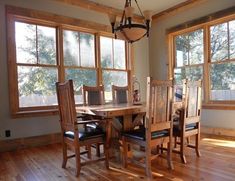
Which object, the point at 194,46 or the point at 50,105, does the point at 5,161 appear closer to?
the point at 50,105

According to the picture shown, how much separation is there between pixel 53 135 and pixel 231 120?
352 centimetres

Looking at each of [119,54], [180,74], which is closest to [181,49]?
[180,74]

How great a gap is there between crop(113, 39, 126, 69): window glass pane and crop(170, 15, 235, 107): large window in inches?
55.1

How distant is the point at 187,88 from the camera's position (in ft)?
9.55

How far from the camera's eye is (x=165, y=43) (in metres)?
5.54

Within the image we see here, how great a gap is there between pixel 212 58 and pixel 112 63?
226 cm

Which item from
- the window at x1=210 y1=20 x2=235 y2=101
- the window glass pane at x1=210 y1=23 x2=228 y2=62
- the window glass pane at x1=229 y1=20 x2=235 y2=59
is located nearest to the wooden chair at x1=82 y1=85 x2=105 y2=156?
the window at x1=210 y1=20 x2=235 y2=101

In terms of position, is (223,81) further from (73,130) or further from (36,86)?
(36,86)

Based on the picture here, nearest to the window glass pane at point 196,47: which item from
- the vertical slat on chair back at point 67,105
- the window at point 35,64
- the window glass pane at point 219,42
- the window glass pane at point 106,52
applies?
the window glass pane at point 219,42

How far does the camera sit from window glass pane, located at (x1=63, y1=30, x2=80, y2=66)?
4.48 m

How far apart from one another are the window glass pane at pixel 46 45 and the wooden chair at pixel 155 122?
8.13ft

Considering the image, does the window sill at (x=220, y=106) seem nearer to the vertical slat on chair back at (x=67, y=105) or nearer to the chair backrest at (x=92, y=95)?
the chair backrest at (x=92, y=95)

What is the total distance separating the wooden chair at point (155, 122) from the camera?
2370 millimetres

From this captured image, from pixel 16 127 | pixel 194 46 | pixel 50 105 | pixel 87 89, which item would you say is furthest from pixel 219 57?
pixel 16 127
